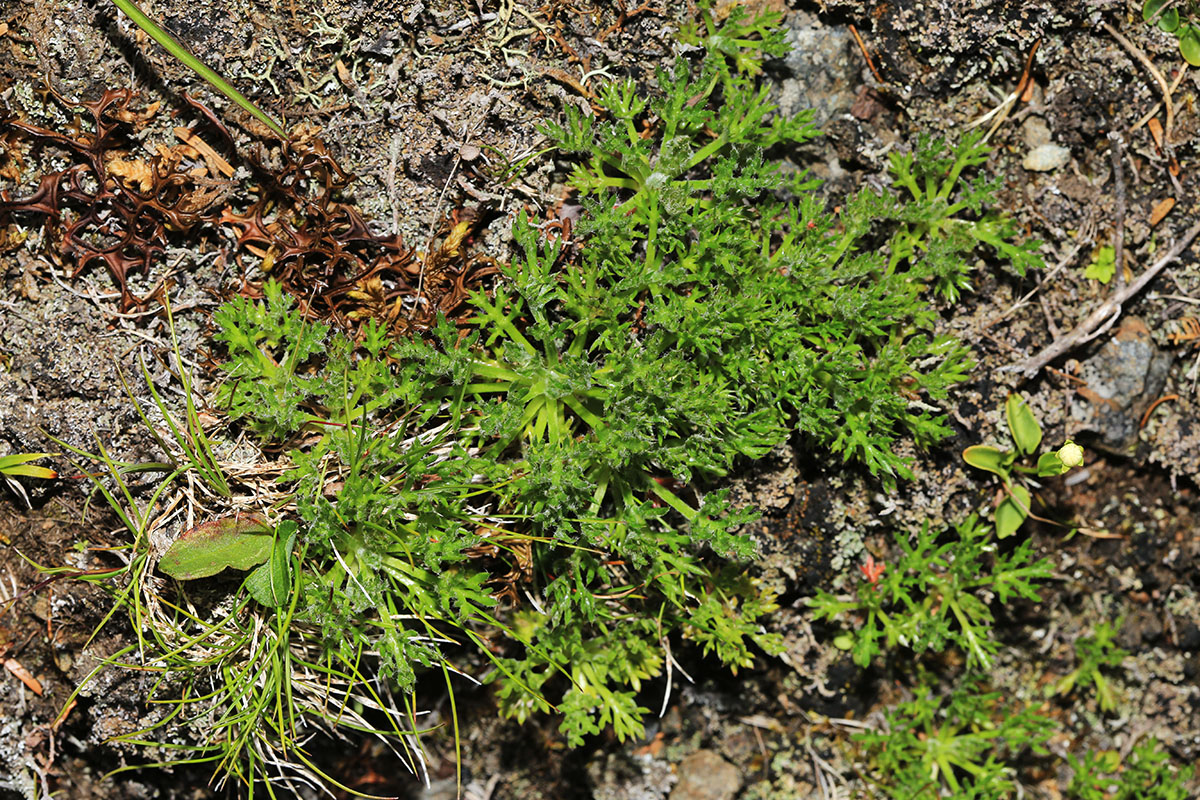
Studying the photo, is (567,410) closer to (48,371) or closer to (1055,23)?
(48,371)

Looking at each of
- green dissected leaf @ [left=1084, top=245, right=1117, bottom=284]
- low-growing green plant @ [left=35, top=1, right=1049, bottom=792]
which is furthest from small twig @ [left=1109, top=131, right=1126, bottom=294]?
low-growing green plant @ [left=35, top=1, right=1049, bottom=792]

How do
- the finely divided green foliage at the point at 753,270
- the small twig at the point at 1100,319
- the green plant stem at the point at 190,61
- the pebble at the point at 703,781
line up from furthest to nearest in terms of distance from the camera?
the pebble at the point at 703,781 < the small twig at the point at 1100,319 < the finely divided green foliage at the point at 753,270 < the green plant stem at the point at 190,61

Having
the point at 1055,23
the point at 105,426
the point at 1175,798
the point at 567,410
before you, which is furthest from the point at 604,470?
the point at 1175,798

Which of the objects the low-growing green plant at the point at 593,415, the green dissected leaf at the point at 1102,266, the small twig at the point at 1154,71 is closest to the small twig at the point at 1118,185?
the green dissected leaf at the point at 1102,266

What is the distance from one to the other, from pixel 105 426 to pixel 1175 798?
589 centimetres

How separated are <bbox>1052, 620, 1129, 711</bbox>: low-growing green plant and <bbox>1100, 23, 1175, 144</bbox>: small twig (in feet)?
8.71

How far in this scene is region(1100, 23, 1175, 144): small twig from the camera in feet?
13.6

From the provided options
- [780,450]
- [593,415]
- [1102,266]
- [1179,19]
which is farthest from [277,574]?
[1179,19]

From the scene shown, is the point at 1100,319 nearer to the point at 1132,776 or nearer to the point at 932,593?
the point at 932,593

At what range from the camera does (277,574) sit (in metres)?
3.45

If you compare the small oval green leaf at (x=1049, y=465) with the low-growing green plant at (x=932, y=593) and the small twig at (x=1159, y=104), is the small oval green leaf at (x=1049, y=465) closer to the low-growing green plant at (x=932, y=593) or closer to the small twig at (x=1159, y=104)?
the low-growing green plant at (x=932, y=593)

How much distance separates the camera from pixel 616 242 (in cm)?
370

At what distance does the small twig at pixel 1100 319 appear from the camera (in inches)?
165

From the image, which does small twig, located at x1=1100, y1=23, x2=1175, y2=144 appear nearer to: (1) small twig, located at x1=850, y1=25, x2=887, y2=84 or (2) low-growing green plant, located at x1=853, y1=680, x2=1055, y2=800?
(1) small twig, located at x1=850, y1=25, x2=887, y2=84
